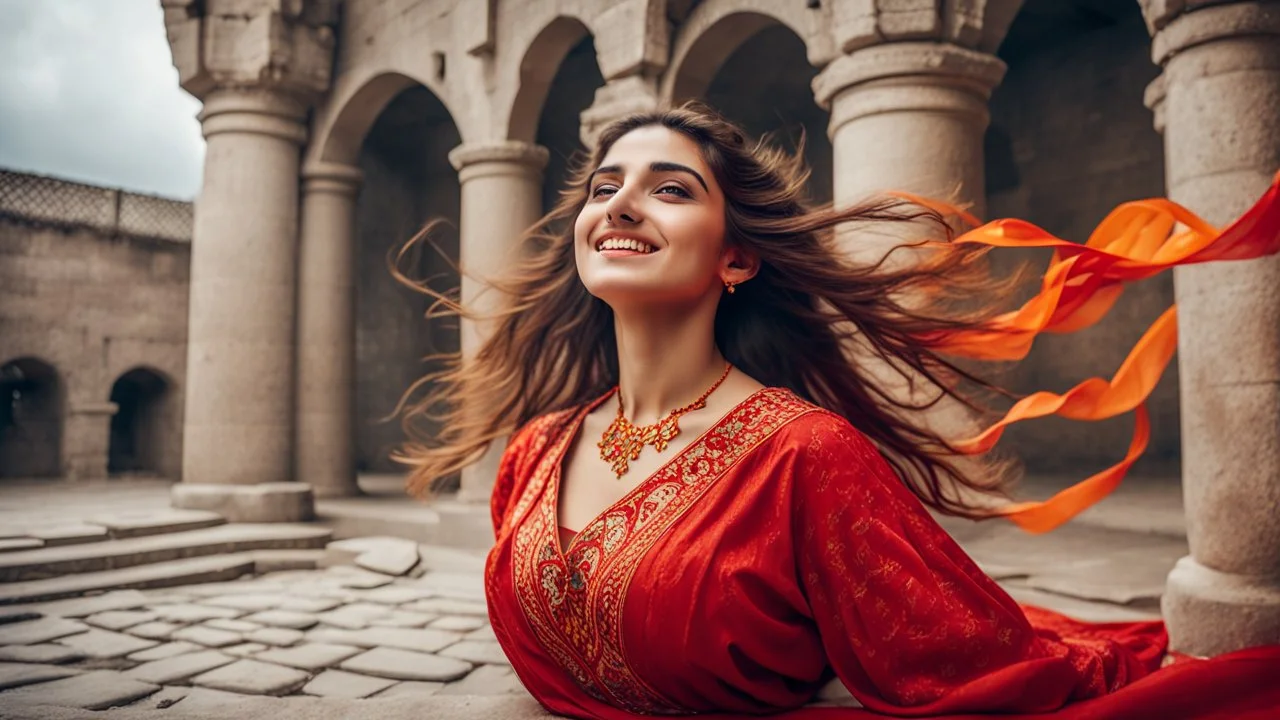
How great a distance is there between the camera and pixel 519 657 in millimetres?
2207

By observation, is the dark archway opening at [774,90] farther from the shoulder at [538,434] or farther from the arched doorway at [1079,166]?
the shoulder at [538,434]

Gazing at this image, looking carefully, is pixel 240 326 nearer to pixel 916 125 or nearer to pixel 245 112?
pixel 245 112

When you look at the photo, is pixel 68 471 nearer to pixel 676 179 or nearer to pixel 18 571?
pixel 18 571

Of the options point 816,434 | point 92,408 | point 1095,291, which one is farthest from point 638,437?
point 92,408

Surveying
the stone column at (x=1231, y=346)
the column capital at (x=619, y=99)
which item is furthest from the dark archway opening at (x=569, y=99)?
the stone column at (x=1231, y=346)

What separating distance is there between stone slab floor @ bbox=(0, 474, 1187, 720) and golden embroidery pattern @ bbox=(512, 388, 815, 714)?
19 centimetres

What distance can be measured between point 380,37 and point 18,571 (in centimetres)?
537

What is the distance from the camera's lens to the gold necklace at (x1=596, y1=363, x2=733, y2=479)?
2.16 metres

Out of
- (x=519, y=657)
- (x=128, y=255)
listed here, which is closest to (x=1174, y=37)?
(x=519, y=657)

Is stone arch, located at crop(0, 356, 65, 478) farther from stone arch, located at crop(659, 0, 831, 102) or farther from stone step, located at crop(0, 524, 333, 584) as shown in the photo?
stone arch, located at crop(659, 0, 831, 102)

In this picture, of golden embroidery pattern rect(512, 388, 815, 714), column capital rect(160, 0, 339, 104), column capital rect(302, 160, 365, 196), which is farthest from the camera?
column capital rect(302, 160, 365, 196)

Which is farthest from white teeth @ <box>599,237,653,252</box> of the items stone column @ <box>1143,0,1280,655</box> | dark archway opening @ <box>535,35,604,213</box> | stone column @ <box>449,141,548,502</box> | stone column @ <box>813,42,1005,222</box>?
dark archway opening @ <box>535,35,604,213</box>

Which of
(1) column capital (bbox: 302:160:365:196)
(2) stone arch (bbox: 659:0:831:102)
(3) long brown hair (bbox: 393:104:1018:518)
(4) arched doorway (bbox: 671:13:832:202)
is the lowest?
(3) long brown hair (bbox: 393:104:1018:518)

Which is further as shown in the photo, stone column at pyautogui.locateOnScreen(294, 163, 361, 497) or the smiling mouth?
stone column at pyautogui.locateOnScreen(294, 163, 361, 497)
